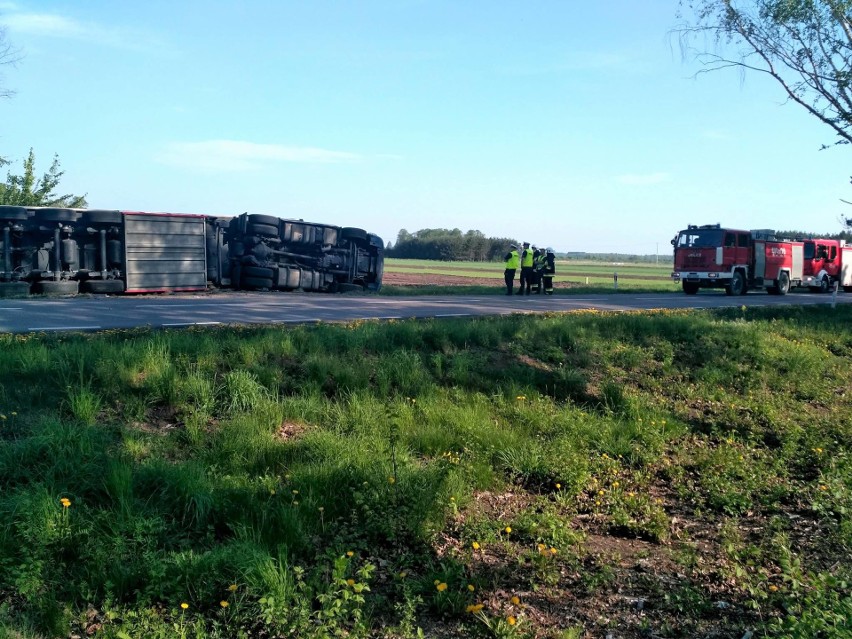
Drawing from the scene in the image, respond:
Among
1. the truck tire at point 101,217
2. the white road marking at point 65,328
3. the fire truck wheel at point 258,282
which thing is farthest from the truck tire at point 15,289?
the white road marking at point 65,328

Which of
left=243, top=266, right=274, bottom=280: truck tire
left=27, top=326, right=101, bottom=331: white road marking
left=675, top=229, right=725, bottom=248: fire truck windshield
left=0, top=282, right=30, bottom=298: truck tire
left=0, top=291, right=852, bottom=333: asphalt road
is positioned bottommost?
left=27, top=326, right=101, bottom=331: white road marking

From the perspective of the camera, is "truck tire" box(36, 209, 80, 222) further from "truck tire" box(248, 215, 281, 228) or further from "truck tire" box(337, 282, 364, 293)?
"truck tire" box(337, 282, 364, 293)

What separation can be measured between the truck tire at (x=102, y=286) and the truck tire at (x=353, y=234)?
27.9ft

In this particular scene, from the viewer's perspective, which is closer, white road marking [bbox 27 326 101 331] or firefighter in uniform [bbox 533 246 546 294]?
white road marking [bbox 27 326 101 331]

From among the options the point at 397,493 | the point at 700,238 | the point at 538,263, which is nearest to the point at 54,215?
the point at 538,263

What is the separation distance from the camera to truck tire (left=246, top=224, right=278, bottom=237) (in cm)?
2556

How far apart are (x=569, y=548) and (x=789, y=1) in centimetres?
1678

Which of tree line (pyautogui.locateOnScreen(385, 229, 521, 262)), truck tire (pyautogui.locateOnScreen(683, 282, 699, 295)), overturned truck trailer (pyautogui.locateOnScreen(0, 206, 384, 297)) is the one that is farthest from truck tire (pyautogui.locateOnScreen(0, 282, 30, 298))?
tree line (pyautogui.locateOnScreen(385, 229, 521, 262))

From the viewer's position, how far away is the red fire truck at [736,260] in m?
31.9

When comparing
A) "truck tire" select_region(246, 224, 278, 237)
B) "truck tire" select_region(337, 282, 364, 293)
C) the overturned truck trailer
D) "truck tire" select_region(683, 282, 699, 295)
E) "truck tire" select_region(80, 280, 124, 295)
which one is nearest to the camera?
the overturned truck trailer

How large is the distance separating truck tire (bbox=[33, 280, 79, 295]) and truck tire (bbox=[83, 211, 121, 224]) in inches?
77.6

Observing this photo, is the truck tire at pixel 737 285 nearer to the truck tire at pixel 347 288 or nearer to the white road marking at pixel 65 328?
the truck tire at pixel 347 288

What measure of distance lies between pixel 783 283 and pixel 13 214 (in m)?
30.5

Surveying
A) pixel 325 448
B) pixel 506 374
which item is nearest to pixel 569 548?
pixel 325 448
